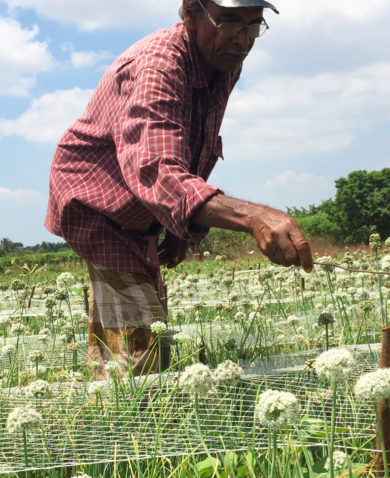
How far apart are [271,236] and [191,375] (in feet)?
1.62

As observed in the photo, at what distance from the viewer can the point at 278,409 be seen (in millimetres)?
1330

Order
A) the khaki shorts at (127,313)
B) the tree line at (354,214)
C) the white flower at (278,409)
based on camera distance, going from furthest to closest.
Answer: the tree line at (354,214) < the khaki shorts at (127,313) < the white flower at (278,409)

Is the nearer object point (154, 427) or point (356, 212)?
point (154, 427)

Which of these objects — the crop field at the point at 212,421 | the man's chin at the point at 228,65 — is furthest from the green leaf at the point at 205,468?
the man's chin at the point at 228,65

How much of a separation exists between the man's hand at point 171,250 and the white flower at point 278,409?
2.45 m

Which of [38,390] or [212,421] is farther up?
[38,390]

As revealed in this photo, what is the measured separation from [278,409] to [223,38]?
1829mm

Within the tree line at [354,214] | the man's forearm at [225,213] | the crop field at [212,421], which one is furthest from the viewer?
the tree line at [354,214]

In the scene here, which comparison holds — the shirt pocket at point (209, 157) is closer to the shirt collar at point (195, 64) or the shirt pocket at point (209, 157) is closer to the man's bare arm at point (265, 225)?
the shirt collar at point (195, 64)

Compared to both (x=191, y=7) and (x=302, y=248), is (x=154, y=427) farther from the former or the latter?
(x=191, y=7)

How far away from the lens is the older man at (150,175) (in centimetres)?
211

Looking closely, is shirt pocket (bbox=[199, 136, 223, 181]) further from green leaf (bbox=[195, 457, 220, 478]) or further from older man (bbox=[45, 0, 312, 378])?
green leaf (bbox=[195, 457, 220, 478])

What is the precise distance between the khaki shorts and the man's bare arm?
125 cm

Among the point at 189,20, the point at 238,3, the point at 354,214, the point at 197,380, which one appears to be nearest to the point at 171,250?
the point at 189,20
